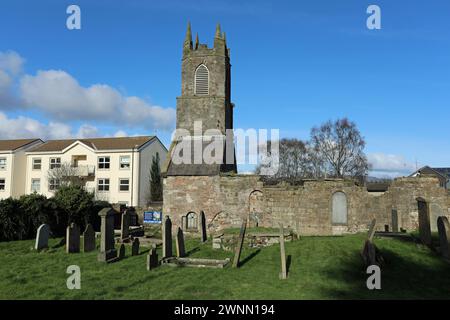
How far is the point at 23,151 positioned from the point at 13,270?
1442 inches

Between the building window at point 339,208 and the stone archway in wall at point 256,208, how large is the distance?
14.9ft

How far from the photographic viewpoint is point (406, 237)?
46.3ft

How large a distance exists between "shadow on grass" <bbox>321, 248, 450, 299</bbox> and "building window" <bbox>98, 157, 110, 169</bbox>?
34.5 m

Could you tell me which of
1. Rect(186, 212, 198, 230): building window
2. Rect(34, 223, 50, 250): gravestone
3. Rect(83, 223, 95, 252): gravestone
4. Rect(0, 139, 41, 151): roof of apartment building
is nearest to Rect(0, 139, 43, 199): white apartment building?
Rect(0, 139, 41, 151): roof of apartment building

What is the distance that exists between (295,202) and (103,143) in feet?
92.8

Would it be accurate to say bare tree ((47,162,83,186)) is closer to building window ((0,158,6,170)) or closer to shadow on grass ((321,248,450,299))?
building window ((0,158,6,170))

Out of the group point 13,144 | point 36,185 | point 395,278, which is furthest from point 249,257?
point 13,144

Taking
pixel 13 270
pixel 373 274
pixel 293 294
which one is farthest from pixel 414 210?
pixel 13 270

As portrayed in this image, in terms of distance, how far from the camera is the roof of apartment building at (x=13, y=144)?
43.0 m

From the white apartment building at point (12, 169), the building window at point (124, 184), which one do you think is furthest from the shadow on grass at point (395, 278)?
the white apartment building at point (12, 169)

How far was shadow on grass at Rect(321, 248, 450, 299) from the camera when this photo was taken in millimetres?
8797

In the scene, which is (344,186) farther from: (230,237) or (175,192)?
(175,192)

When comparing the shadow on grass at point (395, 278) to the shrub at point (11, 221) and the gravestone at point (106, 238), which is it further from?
the shrub at point (11, 221)

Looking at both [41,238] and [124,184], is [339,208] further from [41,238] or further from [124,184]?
[124,184]
